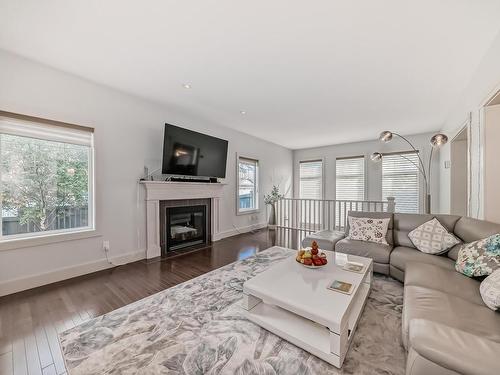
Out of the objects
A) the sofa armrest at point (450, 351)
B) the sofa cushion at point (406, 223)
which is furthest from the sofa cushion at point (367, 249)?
the sofa armrest at point (450, 351)

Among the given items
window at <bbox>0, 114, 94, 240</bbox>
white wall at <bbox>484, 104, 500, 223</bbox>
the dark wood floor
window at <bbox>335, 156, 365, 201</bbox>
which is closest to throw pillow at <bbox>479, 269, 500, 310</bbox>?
white wall at <bbox>484, 104, 500, 223</bbox>

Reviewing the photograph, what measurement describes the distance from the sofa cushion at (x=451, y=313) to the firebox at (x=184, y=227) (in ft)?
11.0

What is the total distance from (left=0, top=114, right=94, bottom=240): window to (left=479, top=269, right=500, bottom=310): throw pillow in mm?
3974

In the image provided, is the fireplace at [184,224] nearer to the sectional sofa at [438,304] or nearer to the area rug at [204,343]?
the area rug at [204,343]

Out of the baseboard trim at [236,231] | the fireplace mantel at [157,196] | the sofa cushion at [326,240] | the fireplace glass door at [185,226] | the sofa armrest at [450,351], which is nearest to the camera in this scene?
the sofa armrest at [450,351]

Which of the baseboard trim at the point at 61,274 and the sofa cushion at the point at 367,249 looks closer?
the baseboard trim at the point at 61,274

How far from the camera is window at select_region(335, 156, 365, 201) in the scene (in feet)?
19.9

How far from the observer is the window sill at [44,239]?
7.45 feet

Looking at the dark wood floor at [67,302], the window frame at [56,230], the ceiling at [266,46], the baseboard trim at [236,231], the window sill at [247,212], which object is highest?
the ceiling at [266,46]

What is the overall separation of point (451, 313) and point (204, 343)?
162 cm

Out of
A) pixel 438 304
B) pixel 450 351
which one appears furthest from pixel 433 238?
pixel 450 351

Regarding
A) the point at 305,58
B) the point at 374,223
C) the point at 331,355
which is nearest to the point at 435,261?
the point at 374,223

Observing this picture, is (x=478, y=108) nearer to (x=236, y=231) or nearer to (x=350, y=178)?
(x=350, y=178)

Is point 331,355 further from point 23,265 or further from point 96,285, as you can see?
point 23,265
